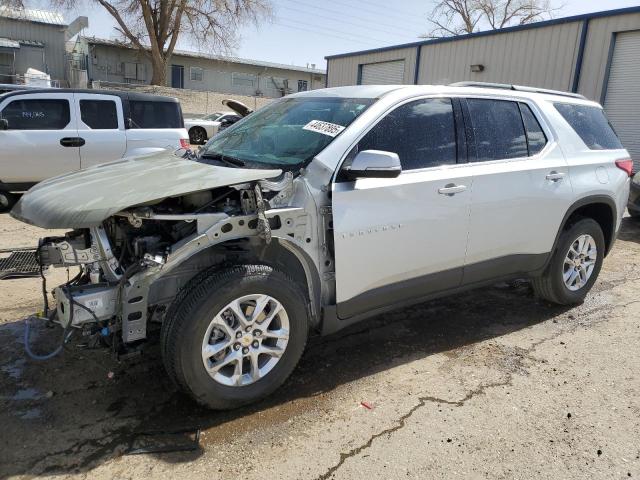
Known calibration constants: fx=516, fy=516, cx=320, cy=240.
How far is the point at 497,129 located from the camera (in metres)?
3.97

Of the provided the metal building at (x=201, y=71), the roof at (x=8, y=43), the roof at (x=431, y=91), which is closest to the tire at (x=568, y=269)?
the roof at (x=431, y=91)

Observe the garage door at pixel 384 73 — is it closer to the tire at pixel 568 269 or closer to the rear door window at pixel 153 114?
the rear door window at pixel 153 114

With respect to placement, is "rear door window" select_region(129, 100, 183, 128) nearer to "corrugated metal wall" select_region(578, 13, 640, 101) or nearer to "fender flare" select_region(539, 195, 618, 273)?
"fender flare" select_region(539, 195, 618, 273)

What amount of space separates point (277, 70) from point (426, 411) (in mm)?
45706

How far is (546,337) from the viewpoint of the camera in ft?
13.6

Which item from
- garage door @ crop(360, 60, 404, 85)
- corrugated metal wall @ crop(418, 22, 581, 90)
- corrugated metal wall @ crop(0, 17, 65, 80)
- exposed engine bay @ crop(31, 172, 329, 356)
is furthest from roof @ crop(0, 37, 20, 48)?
exposed engine bay @ crop(31, 172, 329, 356)

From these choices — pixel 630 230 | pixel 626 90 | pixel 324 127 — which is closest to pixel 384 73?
pixel 626 90

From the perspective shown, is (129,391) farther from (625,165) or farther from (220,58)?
(220,58)

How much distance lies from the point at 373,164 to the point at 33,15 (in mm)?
40712

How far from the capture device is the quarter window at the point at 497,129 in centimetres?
383

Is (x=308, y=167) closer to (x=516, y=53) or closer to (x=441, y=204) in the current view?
(x=441, y=204)

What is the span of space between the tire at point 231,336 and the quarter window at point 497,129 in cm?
186

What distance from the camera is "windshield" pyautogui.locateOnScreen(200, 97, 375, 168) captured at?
3293 mm

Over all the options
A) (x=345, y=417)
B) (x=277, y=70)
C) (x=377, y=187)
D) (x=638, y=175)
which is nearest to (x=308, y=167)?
(x=377, y=187)
